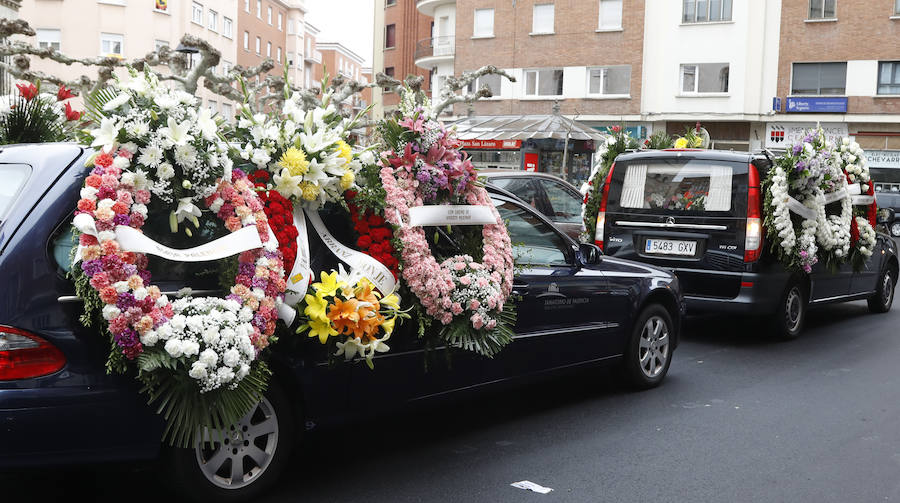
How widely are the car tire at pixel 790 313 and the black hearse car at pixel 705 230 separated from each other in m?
0.01

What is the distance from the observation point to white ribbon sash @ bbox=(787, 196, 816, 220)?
8.90m

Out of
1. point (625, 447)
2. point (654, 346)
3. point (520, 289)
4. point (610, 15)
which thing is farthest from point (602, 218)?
point (610, 15)

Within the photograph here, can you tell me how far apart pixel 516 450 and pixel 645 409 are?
1.45 metres

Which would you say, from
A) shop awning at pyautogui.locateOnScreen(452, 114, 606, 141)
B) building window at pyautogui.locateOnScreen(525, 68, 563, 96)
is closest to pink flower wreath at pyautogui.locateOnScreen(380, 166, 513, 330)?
shop awning at pyautogui.locateOnScreen(452, 114, 606, 141)

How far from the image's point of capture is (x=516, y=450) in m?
5.33

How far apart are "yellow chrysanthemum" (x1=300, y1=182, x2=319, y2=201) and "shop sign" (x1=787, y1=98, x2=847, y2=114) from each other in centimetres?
3511

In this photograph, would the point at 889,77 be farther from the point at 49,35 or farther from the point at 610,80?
the point at 49,35

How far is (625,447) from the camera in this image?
5.44 metres

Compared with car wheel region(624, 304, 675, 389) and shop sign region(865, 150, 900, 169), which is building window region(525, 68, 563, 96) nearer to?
shop sign region(865, 150, 900, 169)

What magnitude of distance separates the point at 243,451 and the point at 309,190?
1.27 meters

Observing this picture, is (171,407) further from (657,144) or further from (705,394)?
(657,144)

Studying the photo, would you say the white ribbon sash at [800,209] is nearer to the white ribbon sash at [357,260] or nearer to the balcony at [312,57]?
the white ribbon sash at [357,260]

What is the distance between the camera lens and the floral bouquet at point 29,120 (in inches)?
221

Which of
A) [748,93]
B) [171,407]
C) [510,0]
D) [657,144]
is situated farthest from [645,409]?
[510,0]
